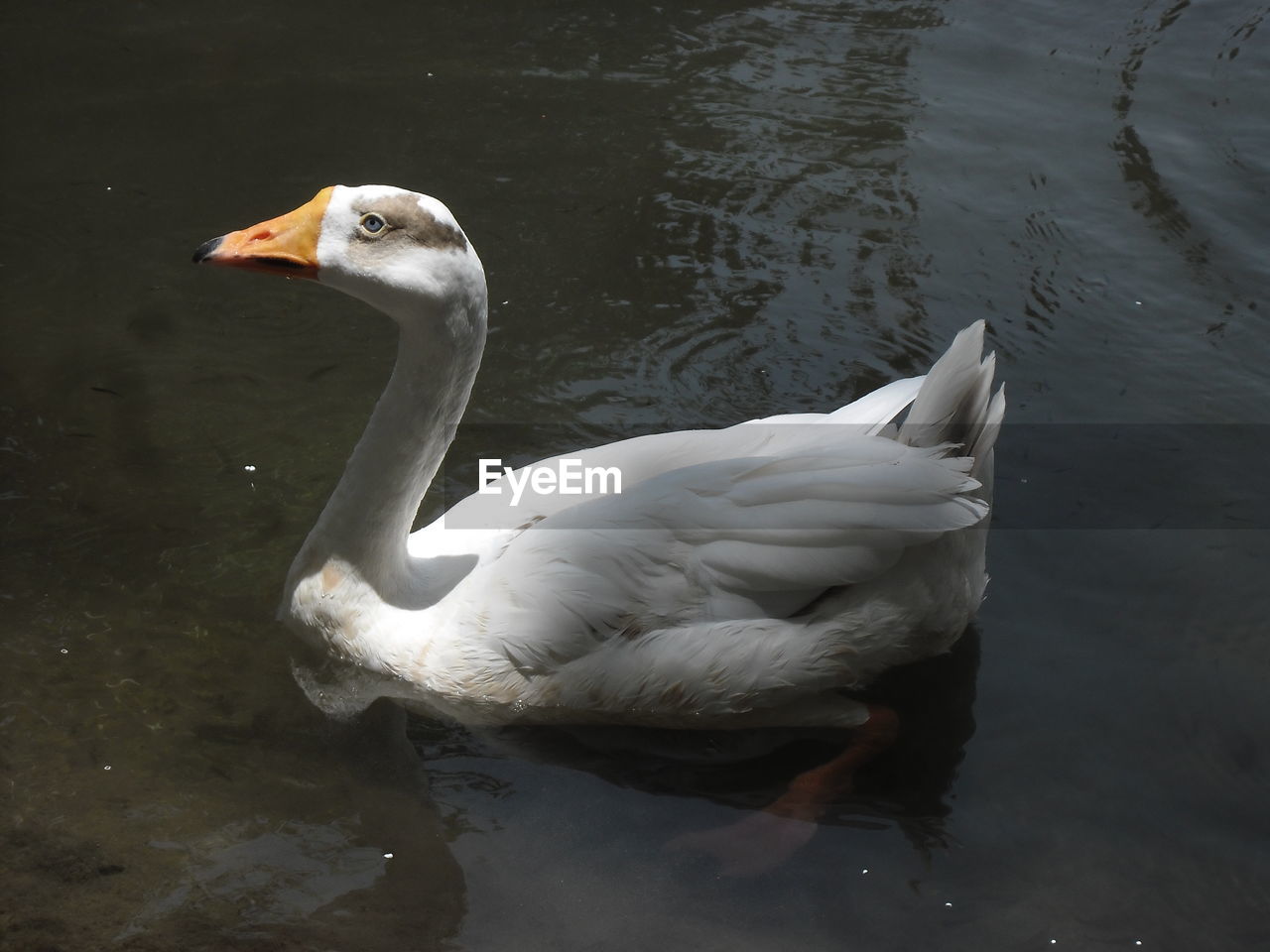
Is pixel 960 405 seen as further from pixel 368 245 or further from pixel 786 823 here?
pixel 368 245

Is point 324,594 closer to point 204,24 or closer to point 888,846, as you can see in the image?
point 888,846

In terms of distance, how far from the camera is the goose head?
11.7ft

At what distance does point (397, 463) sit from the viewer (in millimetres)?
3926

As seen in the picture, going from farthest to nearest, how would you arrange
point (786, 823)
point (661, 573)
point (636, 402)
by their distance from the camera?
point (636, 402), point (661, 573), point (786, 823)

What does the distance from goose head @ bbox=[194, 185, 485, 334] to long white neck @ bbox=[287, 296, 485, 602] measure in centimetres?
17

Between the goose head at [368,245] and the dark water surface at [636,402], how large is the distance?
135 centimetres

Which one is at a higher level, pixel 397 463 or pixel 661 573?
pixel 397 463

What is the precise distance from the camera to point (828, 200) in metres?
6.81

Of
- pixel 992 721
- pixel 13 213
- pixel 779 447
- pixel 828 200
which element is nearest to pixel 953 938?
pixel 992 721

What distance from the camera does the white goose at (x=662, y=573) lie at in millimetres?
3832

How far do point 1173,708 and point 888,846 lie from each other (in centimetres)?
118

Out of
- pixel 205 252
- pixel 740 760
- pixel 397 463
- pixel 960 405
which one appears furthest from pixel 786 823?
pixel 205 252

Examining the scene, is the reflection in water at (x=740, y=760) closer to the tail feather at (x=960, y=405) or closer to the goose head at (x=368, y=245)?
the tail feather at (x=960, y=405)

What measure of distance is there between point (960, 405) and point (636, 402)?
71.4 inches
